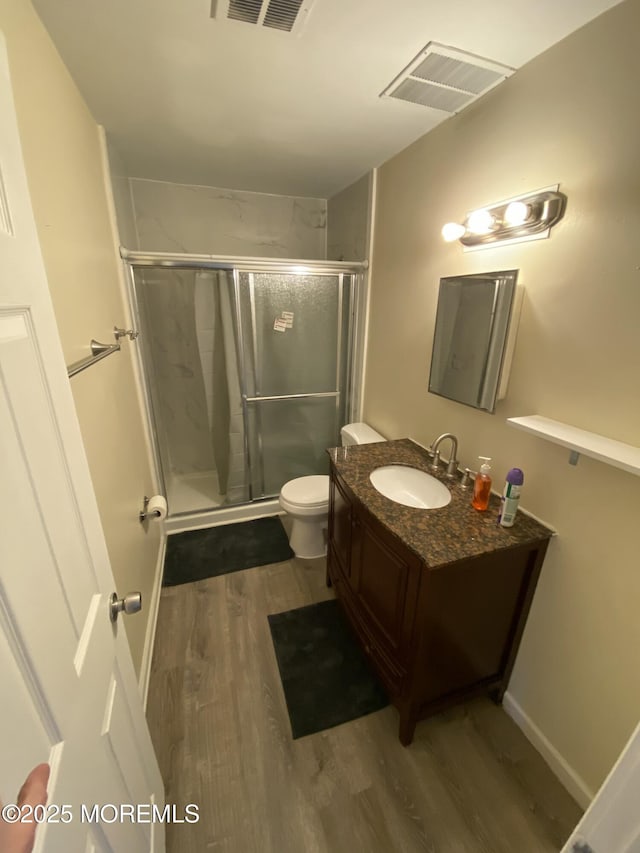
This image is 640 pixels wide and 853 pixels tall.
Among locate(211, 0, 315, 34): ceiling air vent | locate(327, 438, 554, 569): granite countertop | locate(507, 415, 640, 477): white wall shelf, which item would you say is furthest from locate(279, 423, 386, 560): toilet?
locate(211, 0, 315, 34): ceiling air vent

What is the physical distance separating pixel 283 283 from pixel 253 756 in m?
2.45

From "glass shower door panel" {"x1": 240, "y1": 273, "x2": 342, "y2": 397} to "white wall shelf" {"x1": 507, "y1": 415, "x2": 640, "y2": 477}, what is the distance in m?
1.65

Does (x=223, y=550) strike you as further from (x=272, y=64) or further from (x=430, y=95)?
(x=430, y=95)

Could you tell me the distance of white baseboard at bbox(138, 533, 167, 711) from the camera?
1464 mm

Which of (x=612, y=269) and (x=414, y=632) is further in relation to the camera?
(x=414, y=632)

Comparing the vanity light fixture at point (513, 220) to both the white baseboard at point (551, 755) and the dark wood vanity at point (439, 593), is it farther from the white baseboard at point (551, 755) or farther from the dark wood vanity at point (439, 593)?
the white baseboard at point (551, 755)

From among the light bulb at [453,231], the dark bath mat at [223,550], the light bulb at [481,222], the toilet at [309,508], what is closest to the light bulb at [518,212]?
the light bulb at [481,222]

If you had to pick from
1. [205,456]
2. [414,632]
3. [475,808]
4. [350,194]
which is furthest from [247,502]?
[350,194]

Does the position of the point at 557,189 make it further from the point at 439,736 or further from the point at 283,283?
the point at 439,736

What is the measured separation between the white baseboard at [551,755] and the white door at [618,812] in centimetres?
91

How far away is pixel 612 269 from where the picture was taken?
99cm

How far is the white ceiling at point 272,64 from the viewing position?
0.99 m

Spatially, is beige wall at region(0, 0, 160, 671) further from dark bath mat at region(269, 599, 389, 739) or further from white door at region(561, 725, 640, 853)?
white door at region(561, 725, 640, 853)

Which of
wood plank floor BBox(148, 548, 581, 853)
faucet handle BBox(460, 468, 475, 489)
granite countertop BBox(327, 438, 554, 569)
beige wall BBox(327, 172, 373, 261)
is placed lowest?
wood plank floor BBox(148, 548, 581, 853)
